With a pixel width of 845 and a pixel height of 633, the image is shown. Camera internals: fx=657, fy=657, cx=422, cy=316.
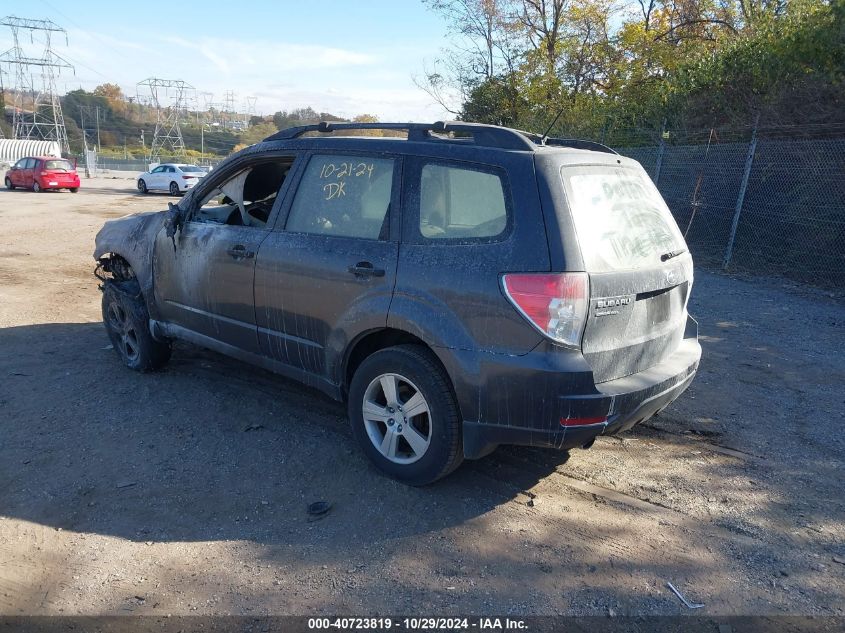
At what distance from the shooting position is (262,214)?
5117 mm

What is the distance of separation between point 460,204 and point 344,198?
2.79 ft

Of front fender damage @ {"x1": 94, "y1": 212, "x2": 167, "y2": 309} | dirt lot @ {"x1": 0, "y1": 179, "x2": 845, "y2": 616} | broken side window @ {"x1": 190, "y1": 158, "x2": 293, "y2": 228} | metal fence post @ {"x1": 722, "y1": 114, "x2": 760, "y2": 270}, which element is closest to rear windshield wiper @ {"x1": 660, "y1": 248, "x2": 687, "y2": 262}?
dirt lot @ {"x1": 0, "y1": 179, "x2": 845, "y2": 616}

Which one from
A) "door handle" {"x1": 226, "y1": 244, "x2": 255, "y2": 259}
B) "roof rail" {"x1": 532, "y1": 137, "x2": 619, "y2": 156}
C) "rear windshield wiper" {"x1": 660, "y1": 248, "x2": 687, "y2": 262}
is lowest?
"door handle" {"x1": 226, "y1": 244, "x2": 255, "y2": 259}

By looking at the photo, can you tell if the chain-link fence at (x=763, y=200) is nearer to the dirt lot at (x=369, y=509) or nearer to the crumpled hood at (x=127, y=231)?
the dirt lot at (x=369, y=509)

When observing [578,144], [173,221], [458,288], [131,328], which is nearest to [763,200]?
[578,144]

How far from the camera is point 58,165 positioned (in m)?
29.5

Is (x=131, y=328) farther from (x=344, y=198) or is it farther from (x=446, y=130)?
(x=446, y=130)

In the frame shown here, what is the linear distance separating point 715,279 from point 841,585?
26.7 ft

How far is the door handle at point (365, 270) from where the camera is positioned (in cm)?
367

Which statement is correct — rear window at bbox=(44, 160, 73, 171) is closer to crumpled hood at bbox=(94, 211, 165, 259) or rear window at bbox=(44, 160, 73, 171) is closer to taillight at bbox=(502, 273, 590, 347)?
crumpled hood at bbox=(94, 211, 165, 259)

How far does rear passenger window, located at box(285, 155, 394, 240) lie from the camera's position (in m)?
3.86

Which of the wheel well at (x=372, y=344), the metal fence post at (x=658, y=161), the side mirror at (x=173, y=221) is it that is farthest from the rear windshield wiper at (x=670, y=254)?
the metal fence post at (x=658, y=161)

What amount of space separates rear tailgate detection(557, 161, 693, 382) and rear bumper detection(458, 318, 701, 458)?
0.36 ft

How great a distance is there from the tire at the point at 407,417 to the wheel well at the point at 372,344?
0.30 feet
